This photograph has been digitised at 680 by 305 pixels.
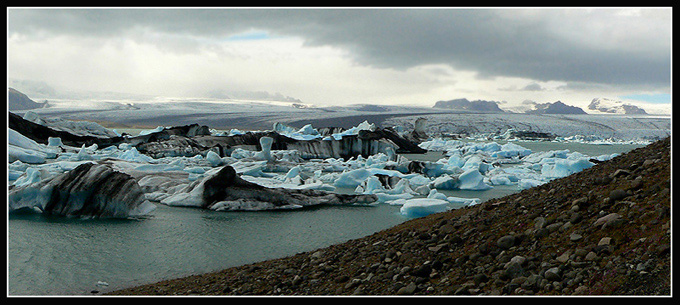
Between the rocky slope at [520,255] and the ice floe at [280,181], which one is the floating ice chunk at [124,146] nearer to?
the ice floe at [280,181]

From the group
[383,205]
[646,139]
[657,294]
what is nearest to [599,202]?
[657,294]

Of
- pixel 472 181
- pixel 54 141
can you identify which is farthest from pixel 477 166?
pixel 54 141

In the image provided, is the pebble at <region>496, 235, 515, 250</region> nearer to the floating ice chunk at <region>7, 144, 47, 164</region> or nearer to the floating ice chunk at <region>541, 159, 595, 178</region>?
the floating ice chunk at <region>541, 159, 595, 178</region>

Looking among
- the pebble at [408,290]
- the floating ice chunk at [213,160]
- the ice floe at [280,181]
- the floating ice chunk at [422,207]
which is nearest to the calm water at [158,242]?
Result: the floating ice chunk at [422,207]

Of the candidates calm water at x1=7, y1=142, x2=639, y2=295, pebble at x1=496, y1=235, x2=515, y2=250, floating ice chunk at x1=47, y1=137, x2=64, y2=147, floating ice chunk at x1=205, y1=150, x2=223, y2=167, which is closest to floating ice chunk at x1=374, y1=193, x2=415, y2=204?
calm water at x1=7, y1=142, x2=639, y2=295

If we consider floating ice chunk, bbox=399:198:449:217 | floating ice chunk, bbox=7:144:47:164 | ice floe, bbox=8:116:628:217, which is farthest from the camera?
floating ice chunk, bbox=7:144:47:164

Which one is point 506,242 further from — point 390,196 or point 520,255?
point 390,196
